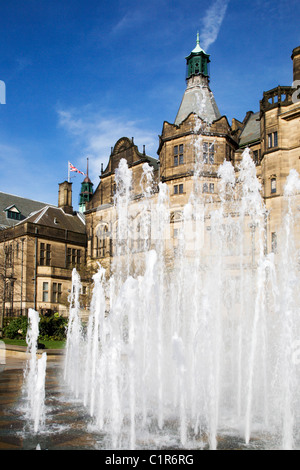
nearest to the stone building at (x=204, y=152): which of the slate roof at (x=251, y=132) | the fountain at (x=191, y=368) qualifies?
the slate roof at (x=251, y=132)

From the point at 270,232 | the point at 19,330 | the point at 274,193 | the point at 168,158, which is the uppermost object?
the point at 168,158

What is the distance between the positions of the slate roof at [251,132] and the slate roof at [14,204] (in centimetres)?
2874

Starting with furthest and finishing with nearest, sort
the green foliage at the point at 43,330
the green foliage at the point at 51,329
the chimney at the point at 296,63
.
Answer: the chimney at the point at 296,63 → the green foliage at the point at 51,329 → the green foliage at the point at 43,330

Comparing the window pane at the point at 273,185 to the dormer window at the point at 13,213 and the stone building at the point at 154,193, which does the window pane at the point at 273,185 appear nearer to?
the stone building at the point at 154,193

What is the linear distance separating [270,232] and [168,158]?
39.6 feet

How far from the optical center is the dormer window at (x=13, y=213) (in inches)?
1969

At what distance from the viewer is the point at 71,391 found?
39.4 ft

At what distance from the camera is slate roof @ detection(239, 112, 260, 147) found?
123ft

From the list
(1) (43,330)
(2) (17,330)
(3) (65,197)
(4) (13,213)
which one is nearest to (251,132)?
(3) (65,197)

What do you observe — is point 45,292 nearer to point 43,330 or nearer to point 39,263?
point 39,263

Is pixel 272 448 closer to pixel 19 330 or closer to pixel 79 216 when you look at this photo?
pixel 19 330

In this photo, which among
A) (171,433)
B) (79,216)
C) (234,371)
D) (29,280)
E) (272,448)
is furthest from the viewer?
(79,216)

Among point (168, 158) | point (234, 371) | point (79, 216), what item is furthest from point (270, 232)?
point (79, 216)
